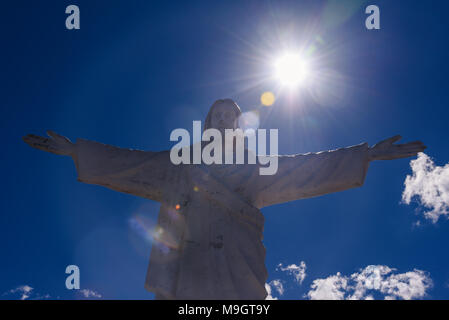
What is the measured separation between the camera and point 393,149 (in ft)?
24.0

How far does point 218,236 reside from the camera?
275 inches

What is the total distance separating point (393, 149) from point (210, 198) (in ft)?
10.6

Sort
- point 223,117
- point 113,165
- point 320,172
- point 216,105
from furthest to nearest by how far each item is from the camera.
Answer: point 216,105, point 223,117, point 113,165, point 320,172

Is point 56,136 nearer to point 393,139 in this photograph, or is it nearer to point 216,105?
point 216,105

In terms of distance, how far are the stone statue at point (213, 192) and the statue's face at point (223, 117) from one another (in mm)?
19

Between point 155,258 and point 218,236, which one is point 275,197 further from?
point 155,258

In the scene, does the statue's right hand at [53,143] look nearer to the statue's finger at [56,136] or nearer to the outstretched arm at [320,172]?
the statue's finger at [56,136]

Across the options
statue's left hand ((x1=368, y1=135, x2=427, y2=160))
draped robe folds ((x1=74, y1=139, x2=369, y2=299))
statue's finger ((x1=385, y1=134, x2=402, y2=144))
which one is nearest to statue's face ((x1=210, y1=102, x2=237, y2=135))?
draped robe folds ((x1=74, y1=139, x2=369, y2=299))

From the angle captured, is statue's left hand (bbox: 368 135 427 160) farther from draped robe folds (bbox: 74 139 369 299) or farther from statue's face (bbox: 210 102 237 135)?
statue's face (bbox: 210 102 237 135)

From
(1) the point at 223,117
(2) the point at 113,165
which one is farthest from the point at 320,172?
(2) the point at 113,165

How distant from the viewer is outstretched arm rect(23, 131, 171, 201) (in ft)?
25.3
